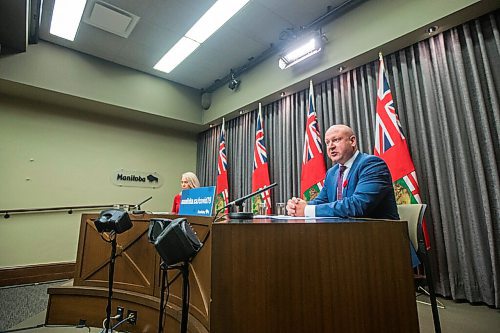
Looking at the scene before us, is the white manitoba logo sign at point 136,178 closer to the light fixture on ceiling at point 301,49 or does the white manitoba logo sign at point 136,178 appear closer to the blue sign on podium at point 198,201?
the light fixture on ceiling at point 301,49

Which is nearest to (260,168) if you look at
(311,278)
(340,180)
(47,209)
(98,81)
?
(340,180)

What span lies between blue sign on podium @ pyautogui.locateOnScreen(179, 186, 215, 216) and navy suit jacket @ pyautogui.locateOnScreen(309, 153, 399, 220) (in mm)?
610

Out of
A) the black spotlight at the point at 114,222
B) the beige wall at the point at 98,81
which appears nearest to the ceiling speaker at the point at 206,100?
the beige wall at the point at 98,81

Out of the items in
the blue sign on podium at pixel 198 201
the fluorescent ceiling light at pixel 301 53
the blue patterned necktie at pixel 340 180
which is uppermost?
the fluorescent ceiling light at pixel 301 53

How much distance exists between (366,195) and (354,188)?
19 centimetres

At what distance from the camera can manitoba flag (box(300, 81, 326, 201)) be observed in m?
2.97

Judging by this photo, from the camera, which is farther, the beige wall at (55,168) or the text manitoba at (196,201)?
the beige wall at (55,168)

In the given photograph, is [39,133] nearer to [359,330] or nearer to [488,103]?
[359,330]

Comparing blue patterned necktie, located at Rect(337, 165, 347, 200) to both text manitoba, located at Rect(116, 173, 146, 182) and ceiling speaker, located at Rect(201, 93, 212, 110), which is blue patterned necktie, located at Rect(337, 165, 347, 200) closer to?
ceiling speaker, located at Rect(201, 93, 212, 110)

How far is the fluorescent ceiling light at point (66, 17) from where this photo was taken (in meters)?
2.94

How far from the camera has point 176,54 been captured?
3910mm

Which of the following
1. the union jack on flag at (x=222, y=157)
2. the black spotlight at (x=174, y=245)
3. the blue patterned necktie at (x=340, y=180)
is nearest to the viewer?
the black spotlight at (x=174, y=245)

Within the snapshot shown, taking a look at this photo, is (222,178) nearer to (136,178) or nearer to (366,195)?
(136,178)

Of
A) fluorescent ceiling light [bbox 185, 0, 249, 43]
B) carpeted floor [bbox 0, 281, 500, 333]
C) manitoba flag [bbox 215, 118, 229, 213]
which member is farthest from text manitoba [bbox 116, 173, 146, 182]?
fluorescent ceiling light [bbox 185, 0, 249, 43]
